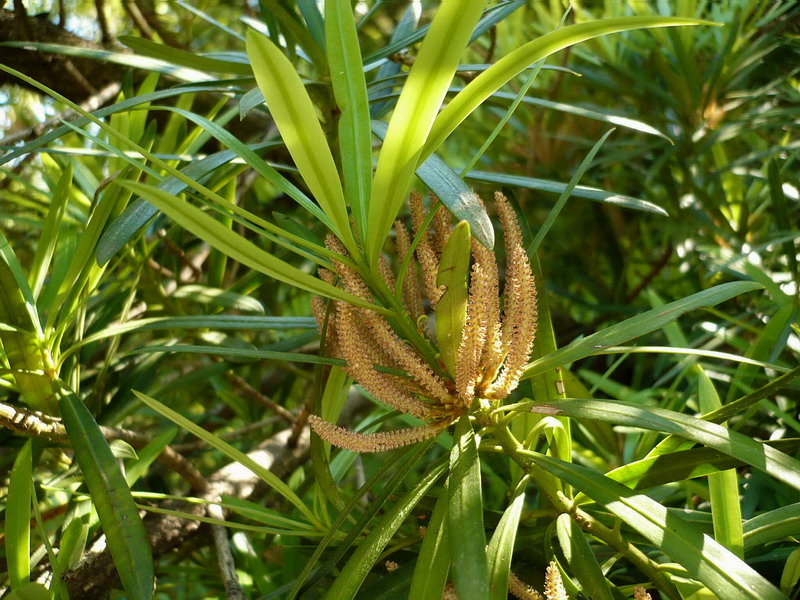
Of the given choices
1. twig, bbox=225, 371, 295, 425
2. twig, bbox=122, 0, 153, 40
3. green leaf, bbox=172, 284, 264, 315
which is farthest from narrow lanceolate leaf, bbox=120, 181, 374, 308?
twig, bbox=122, 0, 153, 40

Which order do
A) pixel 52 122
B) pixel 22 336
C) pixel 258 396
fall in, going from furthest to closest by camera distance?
pixel 258 396, pixel 52 122, pixel 22 336

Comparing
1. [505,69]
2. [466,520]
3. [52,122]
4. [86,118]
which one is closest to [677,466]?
[466,520]

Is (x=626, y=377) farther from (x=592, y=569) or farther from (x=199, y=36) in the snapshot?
(x=199, y=36)

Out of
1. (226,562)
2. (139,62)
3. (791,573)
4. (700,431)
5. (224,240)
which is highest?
(139,62)

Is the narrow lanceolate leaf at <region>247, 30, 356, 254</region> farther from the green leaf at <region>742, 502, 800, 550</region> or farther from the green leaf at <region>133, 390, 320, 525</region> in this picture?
the green leaf at <region>742, 502, 800, 550</region>

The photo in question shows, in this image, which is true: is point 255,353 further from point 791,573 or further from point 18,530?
point 791,573

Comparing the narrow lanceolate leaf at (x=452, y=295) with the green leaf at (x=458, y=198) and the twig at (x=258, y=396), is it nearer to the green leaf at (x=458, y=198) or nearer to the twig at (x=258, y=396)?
the green leaf at (x=458, y=198)
